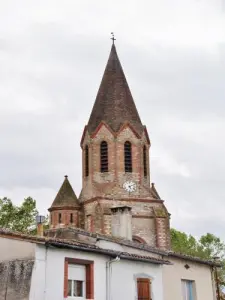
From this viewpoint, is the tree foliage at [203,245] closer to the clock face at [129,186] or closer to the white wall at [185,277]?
the clock face at [129,186]

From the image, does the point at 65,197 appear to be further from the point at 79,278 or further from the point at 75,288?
the point at 75,288

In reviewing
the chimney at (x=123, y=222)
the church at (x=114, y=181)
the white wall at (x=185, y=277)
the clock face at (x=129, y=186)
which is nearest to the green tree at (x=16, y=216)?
the church at (x=114, y=181)

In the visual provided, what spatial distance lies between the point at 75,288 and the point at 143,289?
3.68 m

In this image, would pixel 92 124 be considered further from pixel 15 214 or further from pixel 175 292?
pixel 175 292

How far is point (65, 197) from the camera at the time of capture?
5506cm

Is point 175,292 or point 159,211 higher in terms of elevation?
point 159,211

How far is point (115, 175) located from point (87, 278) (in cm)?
3367

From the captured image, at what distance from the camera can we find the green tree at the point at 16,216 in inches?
1834

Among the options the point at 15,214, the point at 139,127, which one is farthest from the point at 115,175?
the point at 15,214

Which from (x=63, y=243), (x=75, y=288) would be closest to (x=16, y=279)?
(x=63, y=243)

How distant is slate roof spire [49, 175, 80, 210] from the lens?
5416cm

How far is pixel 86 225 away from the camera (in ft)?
171

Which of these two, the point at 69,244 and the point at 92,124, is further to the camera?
the point at 92,124

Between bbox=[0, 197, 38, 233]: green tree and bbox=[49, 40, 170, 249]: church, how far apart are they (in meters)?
6.09
